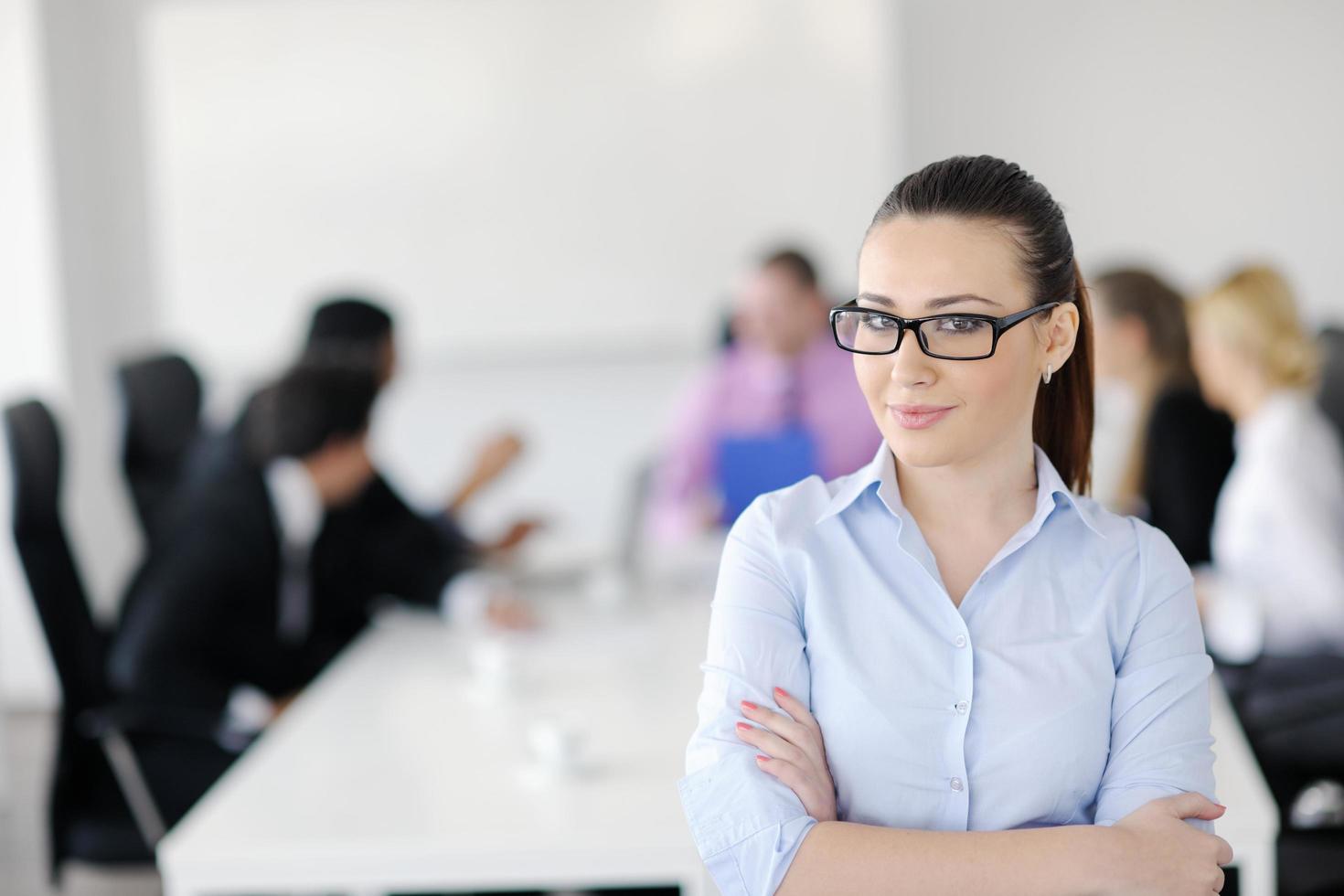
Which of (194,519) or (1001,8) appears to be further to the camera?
(1001,8)

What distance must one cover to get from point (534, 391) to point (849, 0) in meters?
1.84

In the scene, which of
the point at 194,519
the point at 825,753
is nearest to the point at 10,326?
the point at 194,519

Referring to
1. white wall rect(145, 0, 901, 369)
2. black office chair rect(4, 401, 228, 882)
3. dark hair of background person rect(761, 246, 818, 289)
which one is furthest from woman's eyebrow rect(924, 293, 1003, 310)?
white wall rect(145, 0, 901, 369)

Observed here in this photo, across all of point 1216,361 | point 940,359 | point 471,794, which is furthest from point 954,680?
point 1216,361

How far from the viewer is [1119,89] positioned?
4965mm

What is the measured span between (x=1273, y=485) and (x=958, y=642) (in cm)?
188

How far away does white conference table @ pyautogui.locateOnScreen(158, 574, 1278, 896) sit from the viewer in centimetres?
182

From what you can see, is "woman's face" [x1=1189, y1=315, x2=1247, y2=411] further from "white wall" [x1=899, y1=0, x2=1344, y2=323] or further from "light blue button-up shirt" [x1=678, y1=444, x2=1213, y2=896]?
"light blue button-up shirt" [x1=678, y1=444, x2=1213, y2=896]

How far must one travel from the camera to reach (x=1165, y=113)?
16.3 feet

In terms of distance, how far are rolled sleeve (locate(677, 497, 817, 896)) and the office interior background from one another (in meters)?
3.59

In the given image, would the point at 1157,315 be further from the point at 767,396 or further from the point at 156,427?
the point at 156,427

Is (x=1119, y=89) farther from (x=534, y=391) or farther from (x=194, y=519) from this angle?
(x=194, y=519)

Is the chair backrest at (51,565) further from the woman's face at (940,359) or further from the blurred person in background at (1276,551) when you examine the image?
the blurred person in background at (1276,551)

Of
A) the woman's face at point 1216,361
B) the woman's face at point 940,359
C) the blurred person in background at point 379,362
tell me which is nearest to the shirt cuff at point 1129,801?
the woman's face at point 940,359
